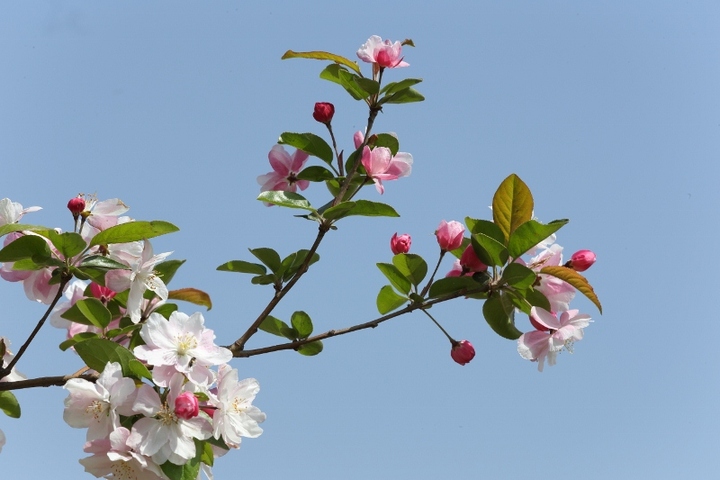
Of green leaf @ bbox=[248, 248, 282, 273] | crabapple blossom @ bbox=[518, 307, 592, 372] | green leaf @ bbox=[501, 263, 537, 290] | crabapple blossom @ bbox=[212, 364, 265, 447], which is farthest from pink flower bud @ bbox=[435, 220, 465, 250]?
crabapple blossom @ bbox=[212, 364, 265, 447]

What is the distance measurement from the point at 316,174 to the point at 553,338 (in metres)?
0.64

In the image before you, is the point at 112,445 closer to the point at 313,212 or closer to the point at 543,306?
the point at 313,212

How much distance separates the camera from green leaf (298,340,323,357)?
1753mm

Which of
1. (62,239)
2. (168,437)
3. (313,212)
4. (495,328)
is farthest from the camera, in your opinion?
(495,328)

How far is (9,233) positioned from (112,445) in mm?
468

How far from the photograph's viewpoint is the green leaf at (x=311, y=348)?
1.75m

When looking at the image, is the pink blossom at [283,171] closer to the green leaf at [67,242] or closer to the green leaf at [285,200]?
the green leaf at [285,200]

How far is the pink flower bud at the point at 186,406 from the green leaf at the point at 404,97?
81 cm

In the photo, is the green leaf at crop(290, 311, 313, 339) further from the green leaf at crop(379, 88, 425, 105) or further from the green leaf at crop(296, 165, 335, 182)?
the green leaf at crop(379, 88, 425, 105)

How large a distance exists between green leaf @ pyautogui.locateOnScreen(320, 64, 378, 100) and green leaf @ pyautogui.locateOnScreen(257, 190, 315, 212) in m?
0.30

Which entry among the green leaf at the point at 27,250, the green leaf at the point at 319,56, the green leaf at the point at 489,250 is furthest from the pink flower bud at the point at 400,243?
the green leaf at the point at 27,250

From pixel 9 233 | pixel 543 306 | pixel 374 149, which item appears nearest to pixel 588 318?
pixel 543 306

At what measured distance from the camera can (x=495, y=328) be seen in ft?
5.79

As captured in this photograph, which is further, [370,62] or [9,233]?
[370,62]
